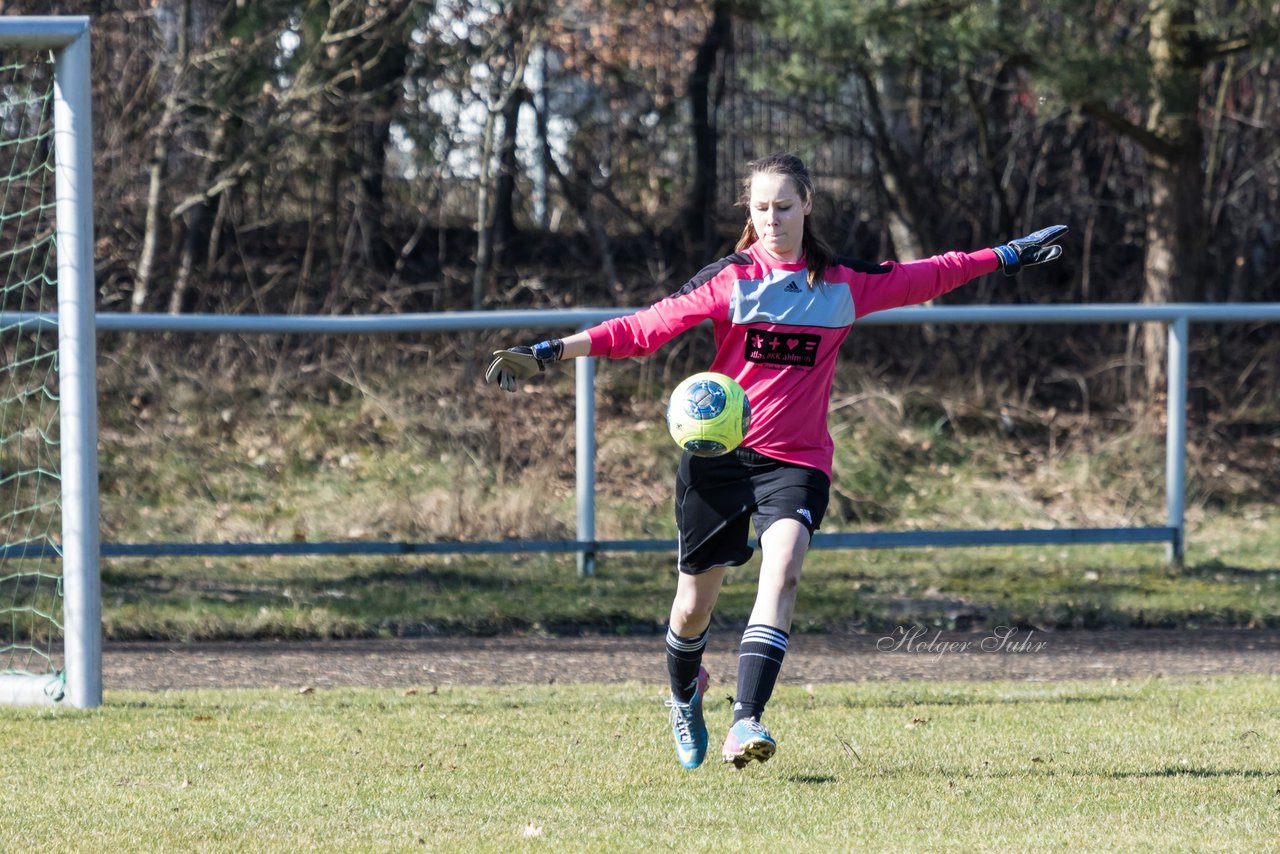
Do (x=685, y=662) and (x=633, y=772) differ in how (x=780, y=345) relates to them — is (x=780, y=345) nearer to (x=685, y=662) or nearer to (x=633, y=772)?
(x=685, y=662)

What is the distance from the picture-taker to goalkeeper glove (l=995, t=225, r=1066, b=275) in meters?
5.23

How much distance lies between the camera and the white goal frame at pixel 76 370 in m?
6.17

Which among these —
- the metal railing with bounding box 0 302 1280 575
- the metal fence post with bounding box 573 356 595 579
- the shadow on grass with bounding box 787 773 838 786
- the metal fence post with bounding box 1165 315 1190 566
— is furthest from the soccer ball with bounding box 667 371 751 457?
the metal fence post with bounding box 1165 315 1190 566

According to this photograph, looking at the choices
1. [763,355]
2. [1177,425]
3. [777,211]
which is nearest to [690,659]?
[763,355]

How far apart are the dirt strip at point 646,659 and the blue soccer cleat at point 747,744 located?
2.39 metres

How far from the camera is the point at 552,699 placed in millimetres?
6441

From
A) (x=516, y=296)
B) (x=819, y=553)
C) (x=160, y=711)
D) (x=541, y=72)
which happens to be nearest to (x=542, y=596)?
(x=819, y=553)

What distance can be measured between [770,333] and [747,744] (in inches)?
52.5

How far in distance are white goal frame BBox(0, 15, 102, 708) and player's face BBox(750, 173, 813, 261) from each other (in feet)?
9.26

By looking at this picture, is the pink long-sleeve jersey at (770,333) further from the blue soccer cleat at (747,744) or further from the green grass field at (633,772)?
the green grass field at (633,772)

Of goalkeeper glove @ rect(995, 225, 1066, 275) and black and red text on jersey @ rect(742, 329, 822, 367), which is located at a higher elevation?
goalkeeper glove @ rect(995, 225, 1066, 275)

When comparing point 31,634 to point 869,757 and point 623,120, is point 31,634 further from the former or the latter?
point 623,120

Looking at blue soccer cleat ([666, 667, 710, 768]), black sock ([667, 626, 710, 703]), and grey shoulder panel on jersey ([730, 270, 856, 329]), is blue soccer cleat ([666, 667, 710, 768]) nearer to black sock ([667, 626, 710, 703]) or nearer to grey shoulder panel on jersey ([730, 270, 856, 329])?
black sock ([667, 626, 710, 703])

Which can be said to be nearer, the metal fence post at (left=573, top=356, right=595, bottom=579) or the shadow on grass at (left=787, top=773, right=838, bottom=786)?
the shadow on grass at (left=787, top=773, right=838, bottom=786)
